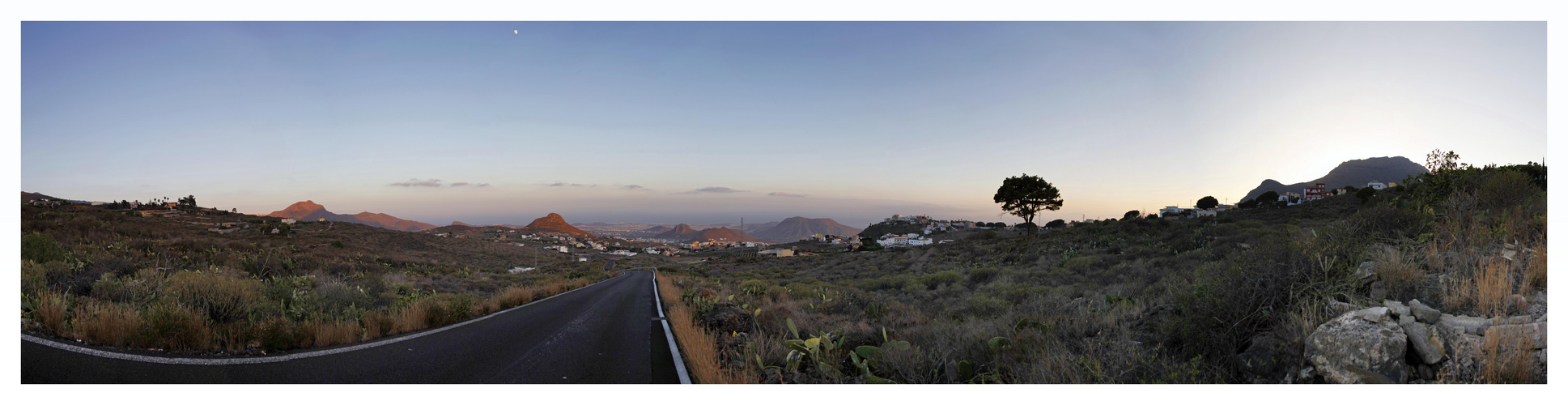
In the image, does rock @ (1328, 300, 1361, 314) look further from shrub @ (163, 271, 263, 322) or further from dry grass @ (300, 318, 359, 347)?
shrub @ (163, 271, 263, 322)

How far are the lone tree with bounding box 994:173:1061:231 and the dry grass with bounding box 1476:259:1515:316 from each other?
3748cm

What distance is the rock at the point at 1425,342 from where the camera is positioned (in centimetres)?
321

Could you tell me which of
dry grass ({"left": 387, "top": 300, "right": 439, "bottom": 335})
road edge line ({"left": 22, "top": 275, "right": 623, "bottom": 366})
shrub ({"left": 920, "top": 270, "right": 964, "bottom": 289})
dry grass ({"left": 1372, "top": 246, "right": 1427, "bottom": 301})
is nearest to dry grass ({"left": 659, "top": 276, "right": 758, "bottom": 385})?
road edge line ({"left": 22, "top": 275, "right": 623, "bottom": 366})

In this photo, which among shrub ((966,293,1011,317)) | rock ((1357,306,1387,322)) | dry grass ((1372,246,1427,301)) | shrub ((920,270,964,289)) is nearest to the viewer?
rock ((1357,306,1387,322))

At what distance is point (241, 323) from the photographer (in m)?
5.11

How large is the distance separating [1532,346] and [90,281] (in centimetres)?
1766

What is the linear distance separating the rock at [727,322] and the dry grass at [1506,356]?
6.80m

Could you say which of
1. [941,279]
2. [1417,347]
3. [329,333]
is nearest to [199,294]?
[329,333]

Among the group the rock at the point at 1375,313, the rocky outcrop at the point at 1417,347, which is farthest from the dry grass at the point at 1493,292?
the rock at the point at 1375,313

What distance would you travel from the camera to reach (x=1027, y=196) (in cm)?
3888

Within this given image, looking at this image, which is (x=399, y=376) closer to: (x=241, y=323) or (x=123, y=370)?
(x=123, y=370)

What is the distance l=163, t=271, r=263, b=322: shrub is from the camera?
19.0 feet

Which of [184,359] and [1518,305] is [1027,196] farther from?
[184,359]

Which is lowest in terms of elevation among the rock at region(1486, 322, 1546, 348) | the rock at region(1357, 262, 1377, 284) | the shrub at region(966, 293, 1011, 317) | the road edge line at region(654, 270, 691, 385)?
the shrub at region(966, 293, 1011, 317)
